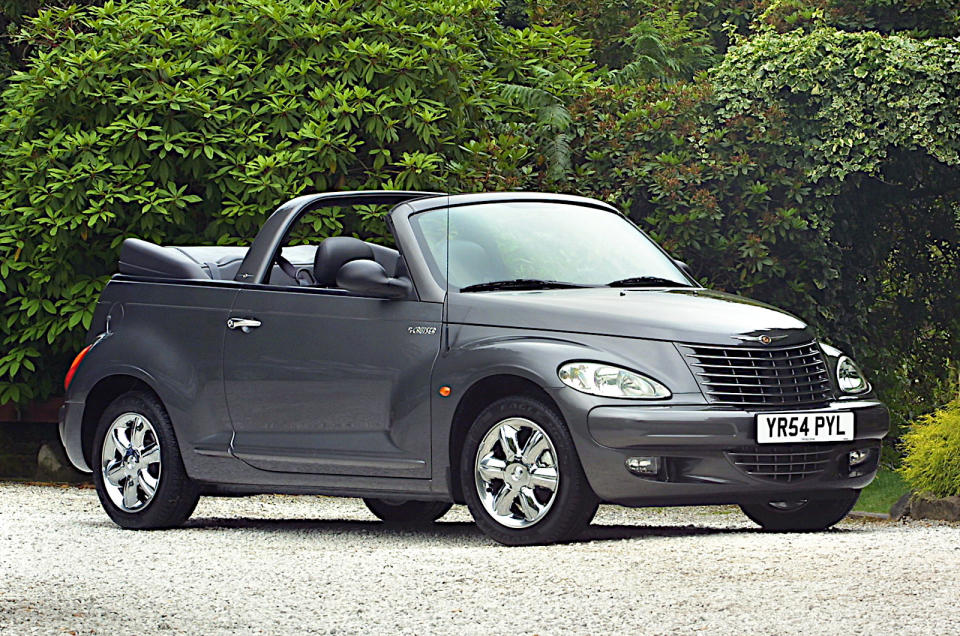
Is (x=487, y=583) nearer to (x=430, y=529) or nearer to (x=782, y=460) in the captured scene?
(x=782, y=460)

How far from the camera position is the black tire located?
35.9ft

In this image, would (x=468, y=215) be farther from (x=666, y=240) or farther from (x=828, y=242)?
(x=828, y=242)

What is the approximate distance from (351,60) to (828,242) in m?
4.85

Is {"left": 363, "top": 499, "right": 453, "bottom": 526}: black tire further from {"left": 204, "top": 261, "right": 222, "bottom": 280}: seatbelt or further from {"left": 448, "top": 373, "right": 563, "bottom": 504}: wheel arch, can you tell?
{"left": 448, "top": 373, "right": 563, "bottom": 504}: wheel arch

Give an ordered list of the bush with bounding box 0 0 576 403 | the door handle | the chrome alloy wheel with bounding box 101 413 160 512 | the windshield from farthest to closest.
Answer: the bush with bounding box 0 0 576 403 < the chrome alloy wheel with bounding box 101 413 160 512 < the door handle < the windshield

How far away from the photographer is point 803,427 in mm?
8508

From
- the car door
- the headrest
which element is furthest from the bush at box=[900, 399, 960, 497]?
the headrest

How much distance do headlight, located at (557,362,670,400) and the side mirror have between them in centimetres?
117

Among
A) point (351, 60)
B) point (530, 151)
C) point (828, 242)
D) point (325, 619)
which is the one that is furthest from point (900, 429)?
point (325, 619)

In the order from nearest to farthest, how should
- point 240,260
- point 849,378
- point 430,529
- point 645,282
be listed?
point 849,378
point 645,282
point 430,529
point 240,260

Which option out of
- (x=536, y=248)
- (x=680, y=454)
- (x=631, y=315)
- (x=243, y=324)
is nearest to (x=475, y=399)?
(x=631, y=315)

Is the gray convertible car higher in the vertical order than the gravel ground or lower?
higher

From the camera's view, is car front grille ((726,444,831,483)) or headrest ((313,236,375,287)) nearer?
car front grille ((726,444,831,483))

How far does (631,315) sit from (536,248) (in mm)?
1016
